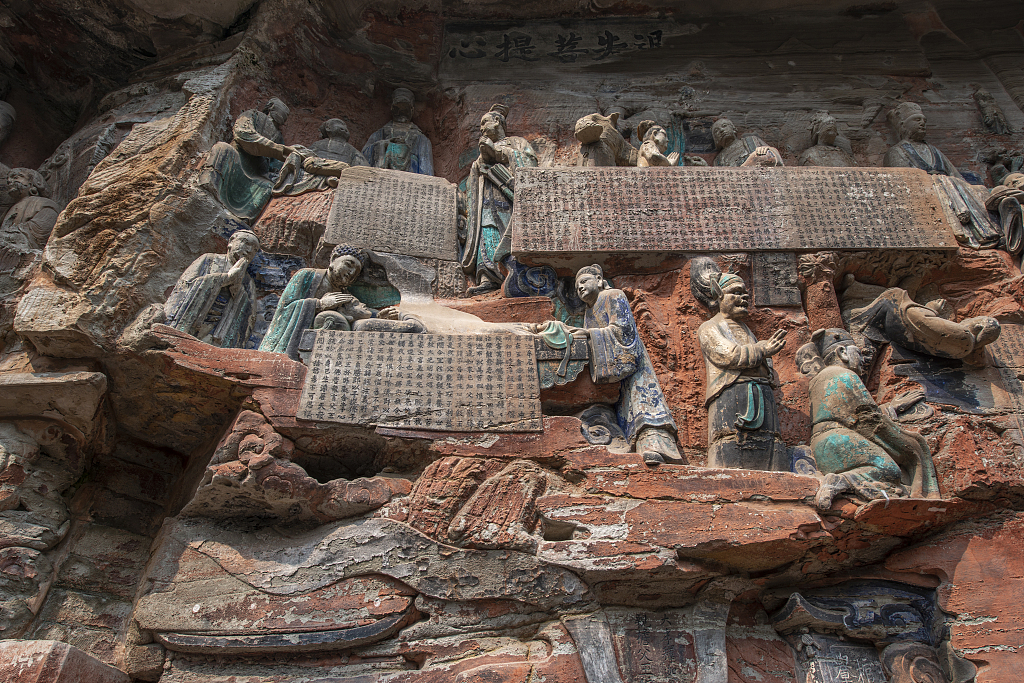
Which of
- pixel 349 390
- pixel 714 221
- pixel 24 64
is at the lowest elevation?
pixel 349 390

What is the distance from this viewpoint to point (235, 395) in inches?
200

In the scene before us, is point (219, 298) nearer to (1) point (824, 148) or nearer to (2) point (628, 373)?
(2) point (628, 373)

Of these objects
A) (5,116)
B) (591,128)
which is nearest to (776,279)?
(591,128)

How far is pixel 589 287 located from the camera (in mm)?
6000

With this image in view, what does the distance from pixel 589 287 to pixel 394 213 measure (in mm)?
2222

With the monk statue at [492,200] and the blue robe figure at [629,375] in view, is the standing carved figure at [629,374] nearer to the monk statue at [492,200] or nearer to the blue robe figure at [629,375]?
the blue robe figure at [629,375]

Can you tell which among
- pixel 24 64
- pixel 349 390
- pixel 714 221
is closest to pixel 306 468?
pixel 349 390

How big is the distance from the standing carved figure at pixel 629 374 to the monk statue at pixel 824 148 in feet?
11.5

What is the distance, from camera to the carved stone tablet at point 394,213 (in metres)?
6.92

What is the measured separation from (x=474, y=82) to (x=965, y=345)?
20.5 feet

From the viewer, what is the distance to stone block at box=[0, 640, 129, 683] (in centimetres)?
406

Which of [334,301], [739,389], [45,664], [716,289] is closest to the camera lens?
[45,664]

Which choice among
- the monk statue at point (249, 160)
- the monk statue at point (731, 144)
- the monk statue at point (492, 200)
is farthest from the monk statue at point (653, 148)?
the monk statue at point (249, 160)

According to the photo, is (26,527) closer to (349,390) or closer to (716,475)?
(349,390)
